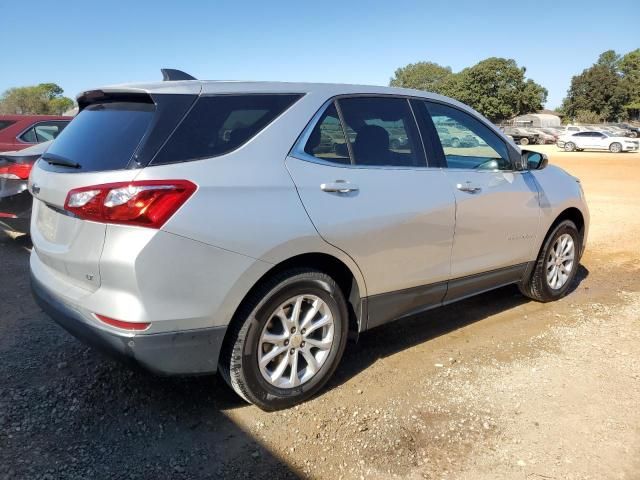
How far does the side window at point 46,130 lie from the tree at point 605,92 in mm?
86422

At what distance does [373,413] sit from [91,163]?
203cm

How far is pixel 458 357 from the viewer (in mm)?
3773

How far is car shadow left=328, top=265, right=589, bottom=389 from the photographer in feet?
12.0

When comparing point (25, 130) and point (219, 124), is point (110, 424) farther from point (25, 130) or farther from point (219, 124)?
point (25, 130)

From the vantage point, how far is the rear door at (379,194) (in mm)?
2957

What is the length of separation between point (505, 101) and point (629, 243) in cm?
7401

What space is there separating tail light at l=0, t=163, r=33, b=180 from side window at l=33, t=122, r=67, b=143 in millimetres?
2492

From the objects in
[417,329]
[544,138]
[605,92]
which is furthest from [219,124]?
[605,92]

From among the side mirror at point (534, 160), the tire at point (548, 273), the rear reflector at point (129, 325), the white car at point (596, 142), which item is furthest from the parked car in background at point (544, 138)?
the rear reflector at point (129, 325)

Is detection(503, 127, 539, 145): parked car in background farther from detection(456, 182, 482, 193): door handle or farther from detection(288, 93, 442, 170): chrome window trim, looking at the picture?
detection(288, 93, 442, 170): chrome window trim

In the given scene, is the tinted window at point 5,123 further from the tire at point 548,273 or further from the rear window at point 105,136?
the tire at point 548,273

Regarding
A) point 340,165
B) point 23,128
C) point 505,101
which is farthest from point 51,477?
point 505,101

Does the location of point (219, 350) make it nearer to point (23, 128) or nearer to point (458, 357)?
point (458, 357)

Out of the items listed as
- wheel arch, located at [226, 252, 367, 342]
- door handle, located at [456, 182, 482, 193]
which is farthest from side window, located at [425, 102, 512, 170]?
wheel arch, located at [226, 252, 367, 342]
